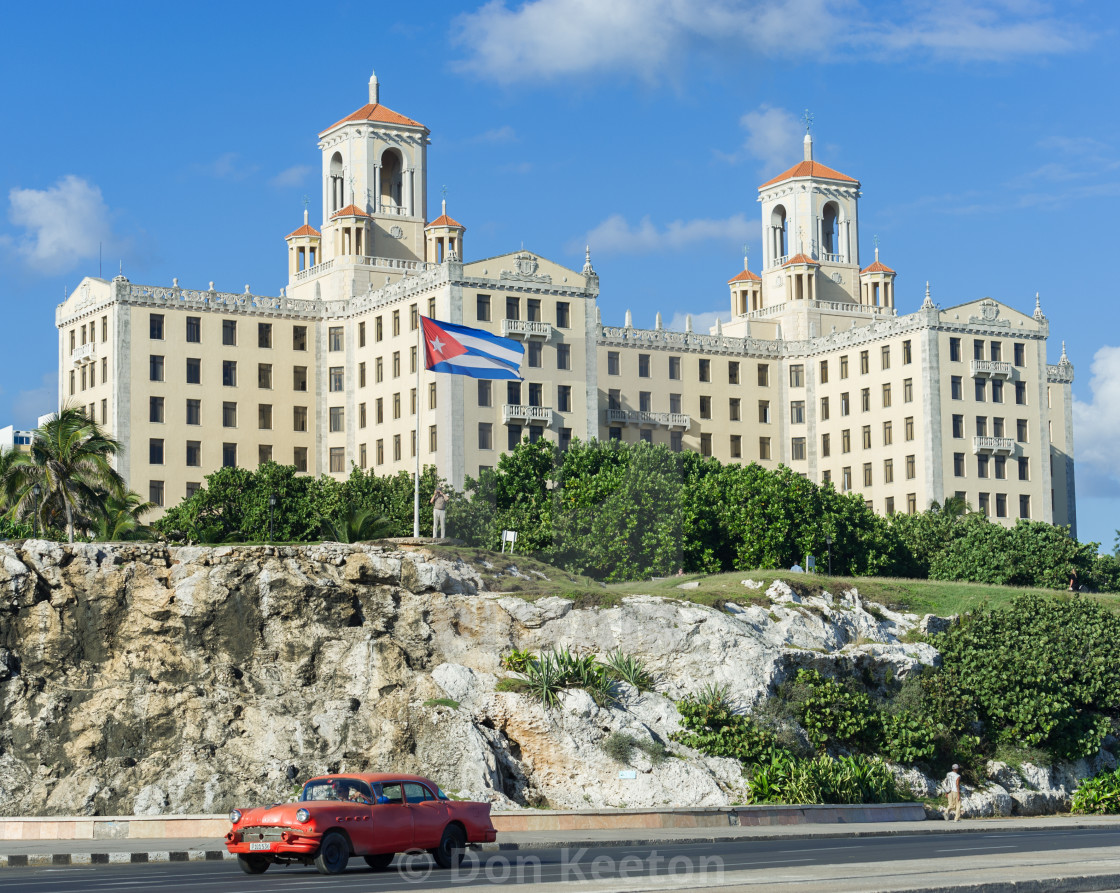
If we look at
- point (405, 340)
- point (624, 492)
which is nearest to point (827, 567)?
→ point (624, 492)

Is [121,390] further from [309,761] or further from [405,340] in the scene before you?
[309,761]

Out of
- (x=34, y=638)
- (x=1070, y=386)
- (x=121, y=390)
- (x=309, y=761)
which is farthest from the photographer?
(x=1070, y=386)

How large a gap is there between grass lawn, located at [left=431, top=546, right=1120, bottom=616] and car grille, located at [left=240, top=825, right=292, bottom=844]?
93.5 ft

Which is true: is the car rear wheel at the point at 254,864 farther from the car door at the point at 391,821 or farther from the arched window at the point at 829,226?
the arched window at the point at 829,226

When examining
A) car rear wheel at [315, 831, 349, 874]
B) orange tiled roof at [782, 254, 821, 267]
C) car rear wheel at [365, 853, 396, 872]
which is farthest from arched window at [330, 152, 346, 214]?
car rear wheel at [315, 831, 349, 874]

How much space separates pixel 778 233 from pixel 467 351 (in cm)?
7155

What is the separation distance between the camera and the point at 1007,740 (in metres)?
58.1

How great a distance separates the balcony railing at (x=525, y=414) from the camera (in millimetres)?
105062

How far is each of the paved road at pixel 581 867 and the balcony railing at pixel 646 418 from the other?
7821 cm

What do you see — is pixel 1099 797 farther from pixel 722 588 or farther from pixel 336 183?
pixel 336 183

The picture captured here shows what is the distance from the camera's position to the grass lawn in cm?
5941

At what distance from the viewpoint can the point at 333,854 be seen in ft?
98.5

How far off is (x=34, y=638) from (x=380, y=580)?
11092 mm

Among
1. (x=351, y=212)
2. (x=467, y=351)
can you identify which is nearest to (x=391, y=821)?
(x=467, y=351)
